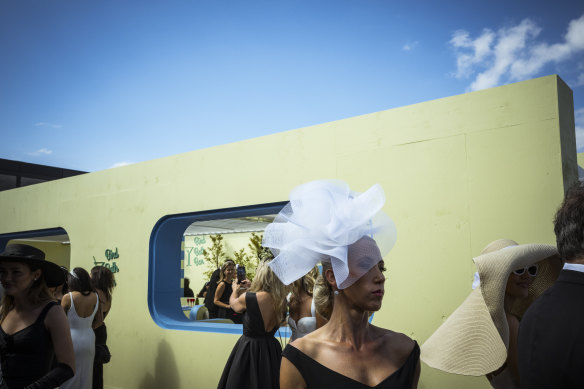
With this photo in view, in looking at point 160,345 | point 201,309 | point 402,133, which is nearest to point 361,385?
point 402,133

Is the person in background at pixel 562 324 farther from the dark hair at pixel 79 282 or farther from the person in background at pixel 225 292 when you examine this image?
the person in background at pixel 225 292

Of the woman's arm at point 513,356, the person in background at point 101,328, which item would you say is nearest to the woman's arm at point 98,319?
the person in background at point 101,328

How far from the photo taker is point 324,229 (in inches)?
54.2

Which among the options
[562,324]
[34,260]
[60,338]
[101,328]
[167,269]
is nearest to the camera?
[562,324]

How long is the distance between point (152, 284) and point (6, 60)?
47.0 feet

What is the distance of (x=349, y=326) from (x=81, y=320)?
3.63 metres

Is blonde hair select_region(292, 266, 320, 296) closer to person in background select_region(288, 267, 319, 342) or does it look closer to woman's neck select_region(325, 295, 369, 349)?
→ person in background select_region(288, 267, 319, 342)

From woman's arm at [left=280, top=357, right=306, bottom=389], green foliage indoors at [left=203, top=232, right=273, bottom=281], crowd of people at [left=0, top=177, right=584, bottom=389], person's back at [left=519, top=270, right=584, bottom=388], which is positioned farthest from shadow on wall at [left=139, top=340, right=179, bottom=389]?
green foliage indoors at [left=203, top=232, right=273, bottom=281]

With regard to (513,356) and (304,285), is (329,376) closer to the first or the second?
(513,356)

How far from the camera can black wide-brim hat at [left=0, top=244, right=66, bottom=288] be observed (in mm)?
2506

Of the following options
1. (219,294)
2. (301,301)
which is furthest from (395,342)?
(219,294)

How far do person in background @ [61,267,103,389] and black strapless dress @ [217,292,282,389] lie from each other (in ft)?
5.39

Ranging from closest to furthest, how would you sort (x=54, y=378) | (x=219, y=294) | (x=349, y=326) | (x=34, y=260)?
(x=349, y=326) < (x=54, y=378) < (x=34, y=260) < (x=219, y=294)

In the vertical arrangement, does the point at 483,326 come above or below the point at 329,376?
above
